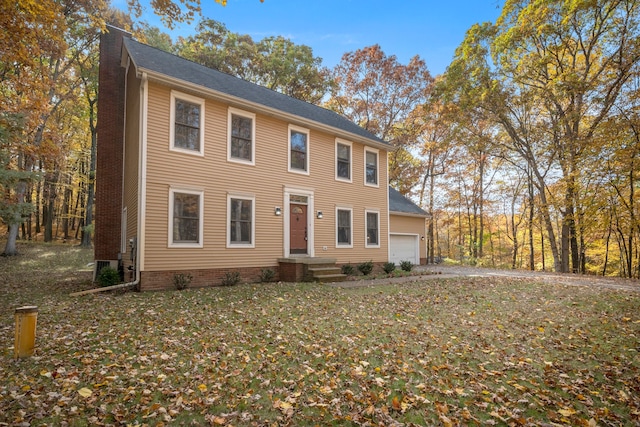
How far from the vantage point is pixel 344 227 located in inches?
547

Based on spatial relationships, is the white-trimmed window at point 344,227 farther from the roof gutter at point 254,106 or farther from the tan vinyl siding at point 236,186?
the roof gutter at point 254,106

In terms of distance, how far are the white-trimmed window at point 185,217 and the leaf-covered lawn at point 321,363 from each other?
7.25 feet

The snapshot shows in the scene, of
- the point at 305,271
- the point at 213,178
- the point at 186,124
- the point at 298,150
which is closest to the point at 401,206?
the point at 298,150

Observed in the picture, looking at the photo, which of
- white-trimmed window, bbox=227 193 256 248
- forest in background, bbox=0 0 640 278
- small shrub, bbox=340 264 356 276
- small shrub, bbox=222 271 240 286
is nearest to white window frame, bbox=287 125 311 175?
white-trimmed window, bbox=227 193 256 248

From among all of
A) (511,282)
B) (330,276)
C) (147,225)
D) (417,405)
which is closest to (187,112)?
(147,225)

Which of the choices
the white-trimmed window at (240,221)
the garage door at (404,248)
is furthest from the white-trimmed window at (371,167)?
the white-trimmed window at (240,221)

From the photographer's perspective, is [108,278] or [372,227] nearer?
[108,278]

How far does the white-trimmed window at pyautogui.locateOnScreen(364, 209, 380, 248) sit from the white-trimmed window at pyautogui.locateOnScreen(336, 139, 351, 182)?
1.91 metres

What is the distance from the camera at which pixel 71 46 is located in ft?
64.4

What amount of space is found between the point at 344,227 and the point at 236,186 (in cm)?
505

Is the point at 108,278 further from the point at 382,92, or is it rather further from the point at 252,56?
the point at 382,92

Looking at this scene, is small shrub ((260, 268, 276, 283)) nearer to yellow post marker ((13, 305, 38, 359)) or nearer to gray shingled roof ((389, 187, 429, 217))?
yellow post marker ((13, 305, 38, 359))

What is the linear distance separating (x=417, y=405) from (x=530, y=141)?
62.1 feet

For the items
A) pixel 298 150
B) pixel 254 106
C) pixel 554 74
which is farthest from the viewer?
pixel 554 74
